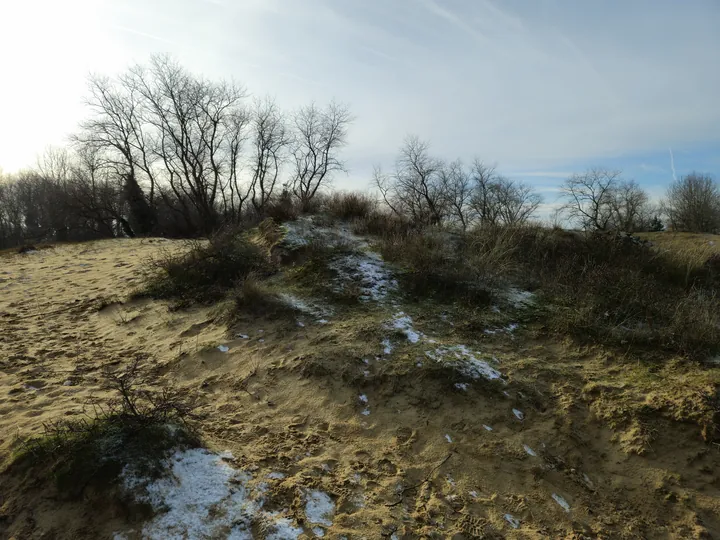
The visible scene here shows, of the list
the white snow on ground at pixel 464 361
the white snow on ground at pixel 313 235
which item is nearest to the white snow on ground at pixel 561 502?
the white snow on ground at pixel 464 361

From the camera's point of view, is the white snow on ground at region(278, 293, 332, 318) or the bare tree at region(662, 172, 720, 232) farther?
the bare tree at region(662, 172, 720, 232)

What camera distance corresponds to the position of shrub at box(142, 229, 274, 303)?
7.34 meters

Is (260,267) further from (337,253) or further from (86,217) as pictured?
(86,217)

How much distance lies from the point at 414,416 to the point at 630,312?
359cm

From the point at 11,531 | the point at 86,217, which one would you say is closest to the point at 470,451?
the point at 11,531

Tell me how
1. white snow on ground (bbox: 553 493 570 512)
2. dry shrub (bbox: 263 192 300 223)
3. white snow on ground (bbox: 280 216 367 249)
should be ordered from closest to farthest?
white snow on ground (bbox: 553 493 570 512) → white snow on ground (bbox: 280 216 367 249) → dry shrub (bbox: 263 192 300 223)

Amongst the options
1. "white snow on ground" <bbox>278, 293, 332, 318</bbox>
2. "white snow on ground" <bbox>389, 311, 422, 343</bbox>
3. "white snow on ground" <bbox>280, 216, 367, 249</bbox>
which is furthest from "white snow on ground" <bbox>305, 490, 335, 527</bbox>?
"white snow on ground" <bbox>280, 216, 367, 249</bbox>

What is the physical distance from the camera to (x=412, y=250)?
740 cm

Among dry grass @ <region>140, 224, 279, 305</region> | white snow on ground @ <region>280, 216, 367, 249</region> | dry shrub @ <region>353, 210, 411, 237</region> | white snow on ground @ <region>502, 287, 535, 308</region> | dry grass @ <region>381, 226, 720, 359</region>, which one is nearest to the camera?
dry grass @ <region>381, 226, 720, 359</region>

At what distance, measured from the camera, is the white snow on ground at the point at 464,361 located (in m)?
4.20

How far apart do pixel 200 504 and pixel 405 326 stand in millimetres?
3311

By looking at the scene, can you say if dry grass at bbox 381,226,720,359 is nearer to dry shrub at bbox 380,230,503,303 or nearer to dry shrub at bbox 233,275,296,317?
dry shrub at bbox 380,230,503,303

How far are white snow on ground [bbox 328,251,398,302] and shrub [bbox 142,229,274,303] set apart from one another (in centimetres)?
160

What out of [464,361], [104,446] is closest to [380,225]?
[464,361]
